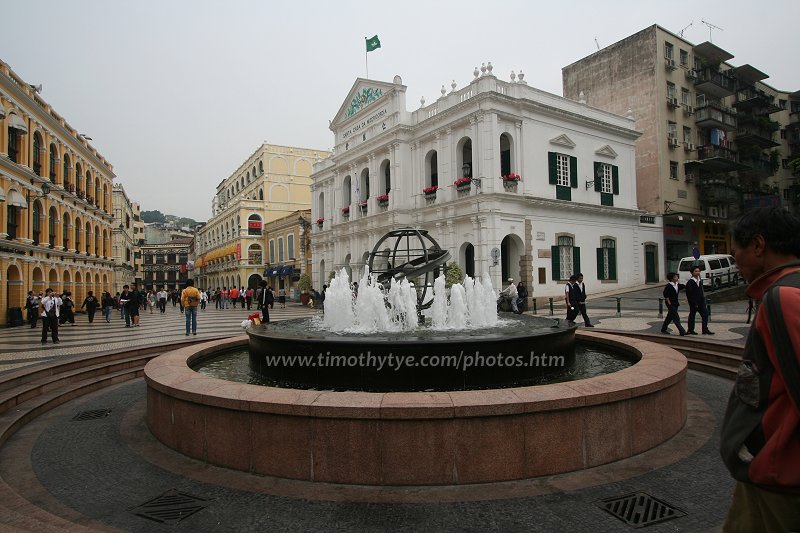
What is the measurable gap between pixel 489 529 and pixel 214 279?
222ft

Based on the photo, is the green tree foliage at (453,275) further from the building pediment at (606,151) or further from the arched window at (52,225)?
the arched window at (52,225)

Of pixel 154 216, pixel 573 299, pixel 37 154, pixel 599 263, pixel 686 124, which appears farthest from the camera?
pixel 154 216

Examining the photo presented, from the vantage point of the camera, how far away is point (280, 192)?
51.4m

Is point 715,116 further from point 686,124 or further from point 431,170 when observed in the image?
point 431,170

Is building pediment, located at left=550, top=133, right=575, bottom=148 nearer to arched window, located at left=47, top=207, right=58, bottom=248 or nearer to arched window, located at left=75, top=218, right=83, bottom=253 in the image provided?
arched window, located at left=47, top=207, right=58, bottom=248

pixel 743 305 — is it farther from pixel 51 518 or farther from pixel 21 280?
pixel 21 280

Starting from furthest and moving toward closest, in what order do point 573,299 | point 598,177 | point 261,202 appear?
point 261,202
point 598,177
point 573,299

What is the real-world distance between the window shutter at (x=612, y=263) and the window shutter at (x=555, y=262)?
4500mm

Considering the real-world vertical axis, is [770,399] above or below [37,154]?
below

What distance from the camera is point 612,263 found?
88.7ft

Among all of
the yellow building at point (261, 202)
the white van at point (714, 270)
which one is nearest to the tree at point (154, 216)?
the yellow building at point (261, 202)

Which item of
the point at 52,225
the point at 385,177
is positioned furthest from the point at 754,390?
the point at 52,225

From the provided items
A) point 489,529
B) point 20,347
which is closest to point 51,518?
point 489,529

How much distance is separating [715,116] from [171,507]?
41.1 meters
